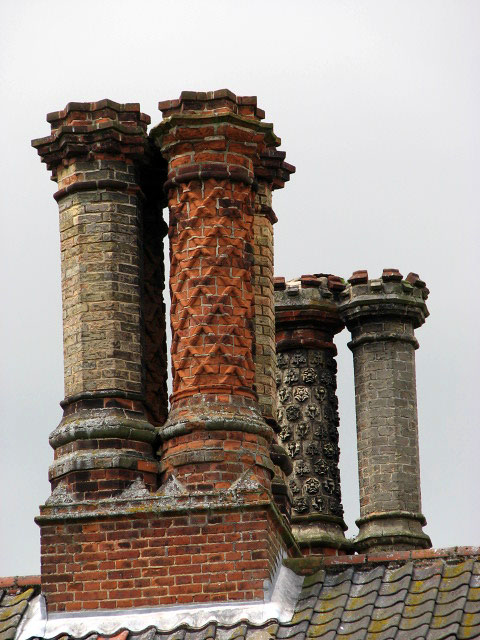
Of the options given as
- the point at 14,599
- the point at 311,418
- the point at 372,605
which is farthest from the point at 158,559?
the point at 311,418

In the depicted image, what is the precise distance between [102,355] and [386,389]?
5.63 m

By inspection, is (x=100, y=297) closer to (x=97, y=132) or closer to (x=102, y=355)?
(x=102, y=355)

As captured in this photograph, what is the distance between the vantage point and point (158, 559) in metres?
18.8

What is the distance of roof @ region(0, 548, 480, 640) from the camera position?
59.6 feet

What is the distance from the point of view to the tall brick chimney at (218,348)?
18.8 m

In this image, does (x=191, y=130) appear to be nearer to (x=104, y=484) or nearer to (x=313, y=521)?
(x=104, y=484)

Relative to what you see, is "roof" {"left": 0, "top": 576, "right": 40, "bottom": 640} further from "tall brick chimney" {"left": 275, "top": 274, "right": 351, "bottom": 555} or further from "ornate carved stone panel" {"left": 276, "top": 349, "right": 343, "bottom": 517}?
"ornate carved stone panel" {"left": 276, "top": 349, "right": 343, "bottom": 517}

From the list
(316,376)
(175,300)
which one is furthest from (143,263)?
(316,376)

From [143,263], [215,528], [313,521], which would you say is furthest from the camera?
[313,521]

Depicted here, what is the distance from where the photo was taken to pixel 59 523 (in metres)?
19.0

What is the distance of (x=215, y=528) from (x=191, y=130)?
9.50 feet

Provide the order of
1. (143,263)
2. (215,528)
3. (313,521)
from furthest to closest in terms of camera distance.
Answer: (313,521), (143,263), (215,528)

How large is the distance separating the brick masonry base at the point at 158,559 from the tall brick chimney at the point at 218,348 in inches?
0.5

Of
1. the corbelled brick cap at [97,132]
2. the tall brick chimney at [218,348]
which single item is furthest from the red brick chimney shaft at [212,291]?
the corbelled brick cap at [97,132]
